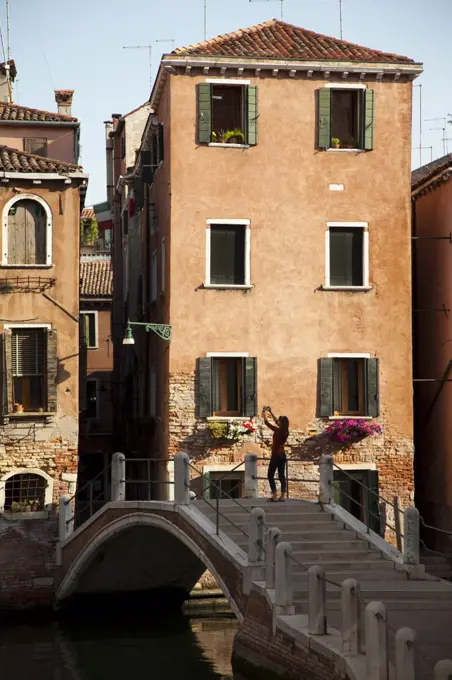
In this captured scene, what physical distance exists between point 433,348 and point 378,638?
14885 millimetres

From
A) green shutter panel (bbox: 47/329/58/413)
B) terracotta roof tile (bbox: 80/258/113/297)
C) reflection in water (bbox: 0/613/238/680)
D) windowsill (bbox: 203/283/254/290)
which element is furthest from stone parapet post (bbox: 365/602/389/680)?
terracotta roof tile (bbox: 80/258/113/297)

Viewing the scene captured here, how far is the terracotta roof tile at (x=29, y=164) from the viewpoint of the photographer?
26047 millimetres

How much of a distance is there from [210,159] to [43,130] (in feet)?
17.3

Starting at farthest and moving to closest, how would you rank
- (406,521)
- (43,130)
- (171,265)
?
(43,130) → (171,265) → (406,521)

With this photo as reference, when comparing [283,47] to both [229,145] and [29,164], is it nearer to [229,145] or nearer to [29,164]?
[229,145]

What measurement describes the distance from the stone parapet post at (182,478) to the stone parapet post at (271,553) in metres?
4.16

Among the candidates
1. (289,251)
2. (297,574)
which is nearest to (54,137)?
(289,251)

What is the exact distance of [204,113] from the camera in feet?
83.9

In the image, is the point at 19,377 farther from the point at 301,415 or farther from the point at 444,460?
the point at 444,460

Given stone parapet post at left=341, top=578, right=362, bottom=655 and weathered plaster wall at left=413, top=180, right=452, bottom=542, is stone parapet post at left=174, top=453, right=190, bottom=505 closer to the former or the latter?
weathered plaster wall at left=413, top=180, right=452, bottom=542

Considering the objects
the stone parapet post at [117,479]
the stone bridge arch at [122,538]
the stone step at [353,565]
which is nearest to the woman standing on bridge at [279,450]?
the stone bridge arch at [122,538]

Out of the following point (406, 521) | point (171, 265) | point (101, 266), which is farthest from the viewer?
point (101, 266)

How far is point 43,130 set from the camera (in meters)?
29.2

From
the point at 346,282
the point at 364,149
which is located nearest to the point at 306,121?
the point at 364,149
